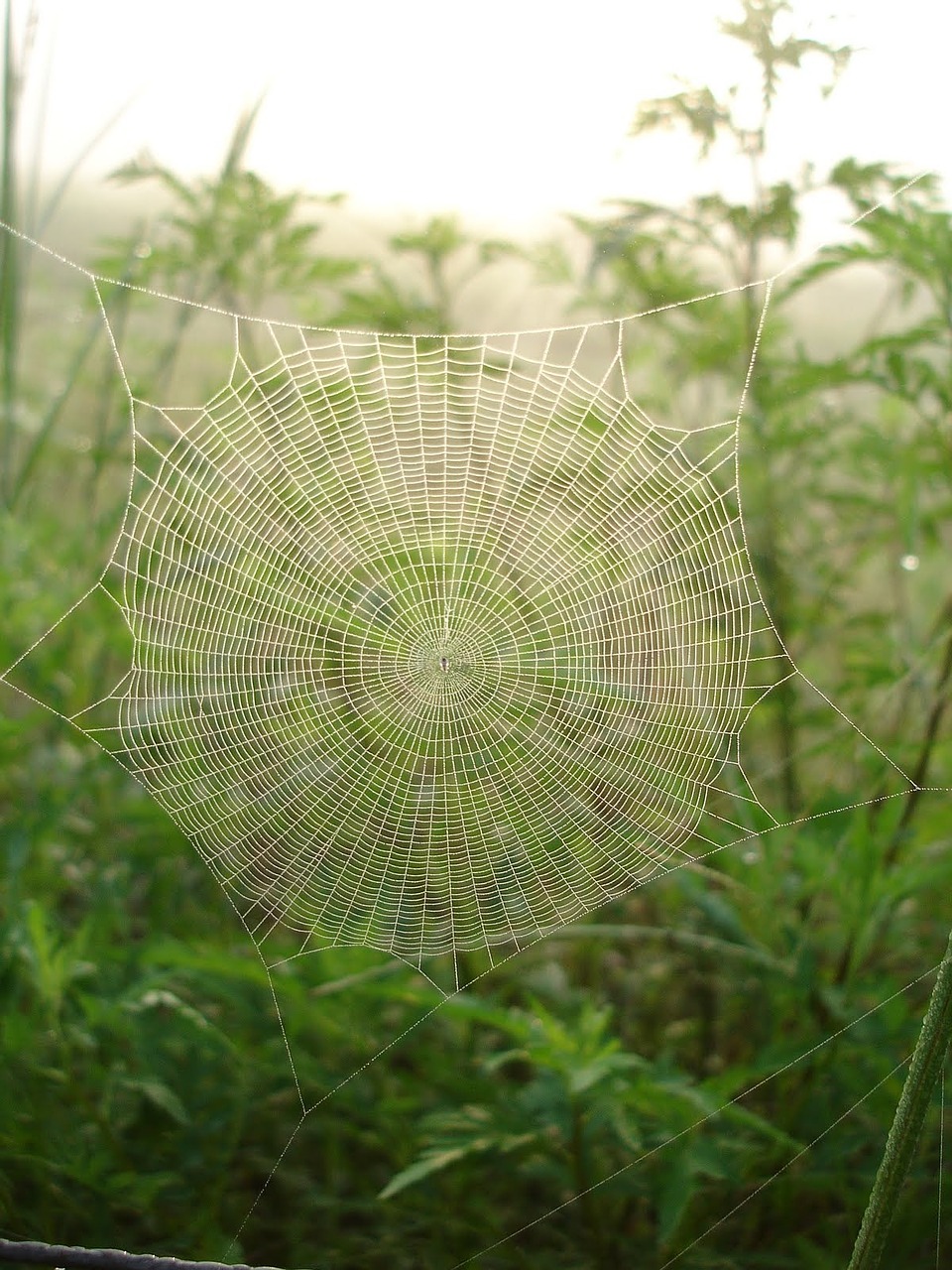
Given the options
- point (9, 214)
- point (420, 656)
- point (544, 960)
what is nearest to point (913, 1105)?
point (420, 656)

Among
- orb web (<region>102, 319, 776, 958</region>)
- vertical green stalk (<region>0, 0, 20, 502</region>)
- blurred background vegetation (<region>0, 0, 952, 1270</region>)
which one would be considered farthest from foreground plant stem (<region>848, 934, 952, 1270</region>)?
vertical green stalk (<region>0, 0, 20, 502</region>)

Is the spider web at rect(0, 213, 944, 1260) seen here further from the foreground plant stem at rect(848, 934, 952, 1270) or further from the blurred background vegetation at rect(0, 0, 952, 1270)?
the foreground plant stem at rect(848, 934, 952, 1270)

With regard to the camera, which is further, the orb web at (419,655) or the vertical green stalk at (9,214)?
the vertical green stalk at (9,214)

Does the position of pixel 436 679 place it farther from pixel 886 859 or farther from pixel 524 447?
pixel 886 859

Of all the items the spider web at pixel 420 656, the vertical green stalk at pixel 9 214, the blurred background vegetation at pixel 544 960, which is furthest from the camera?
the vertical green stalk at pixel 9 214

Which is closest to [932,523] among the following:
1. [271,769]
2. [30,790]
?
[271,769]

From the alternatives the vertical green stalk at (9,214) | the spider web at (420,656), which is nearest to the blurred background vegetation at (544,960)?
the vertical green stalk at (9,214)

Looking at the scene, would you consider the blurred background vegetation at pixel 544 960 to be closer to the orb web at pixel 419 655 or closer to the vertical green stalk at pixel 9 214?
the vertical green stalk at pixel 9 214
